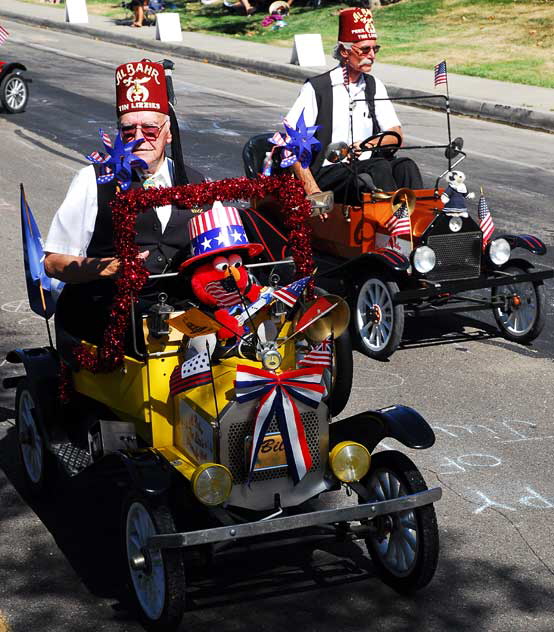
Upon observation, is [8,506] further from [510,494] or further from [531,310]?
[531,310]

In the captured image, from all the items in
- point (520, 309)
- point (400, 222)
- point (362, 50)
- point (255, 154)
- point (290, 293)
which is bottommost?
point (520, 309)

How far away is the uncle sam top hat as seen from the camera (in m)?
4.82

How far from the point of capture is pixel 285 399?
178 inches

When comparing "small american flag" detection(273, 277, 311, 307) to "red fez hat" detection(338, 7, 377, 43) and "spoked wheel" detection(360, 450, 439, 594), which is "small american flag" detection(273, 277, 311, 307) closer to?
"spoked wheel" detection(360, 450, 439, 594)

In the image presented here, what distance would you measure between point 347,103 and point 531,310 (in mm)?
2215

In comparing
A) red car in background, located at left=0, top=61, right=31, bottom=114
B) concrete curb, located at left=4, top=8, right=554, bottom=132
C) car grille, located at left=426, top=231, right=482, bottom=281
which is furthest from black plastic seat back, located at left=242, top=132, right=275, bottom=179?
red car in background, located at left=0, top=61, right=31, bottom=114

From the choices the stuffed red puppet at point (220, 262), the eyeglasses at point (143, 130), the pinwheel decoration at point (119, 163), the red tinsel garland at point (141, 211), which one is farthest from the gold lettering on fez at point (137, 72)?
the stuffed red puppet at point (220, 262)

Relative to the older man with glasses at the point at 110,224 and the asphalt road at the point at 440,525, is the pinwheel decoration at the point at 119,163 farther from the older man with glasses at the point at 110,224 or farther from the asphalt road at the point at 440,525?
the asphalt road at the point at 440,525

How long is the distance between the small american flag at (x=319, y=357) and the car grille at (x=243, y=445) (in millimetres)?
203

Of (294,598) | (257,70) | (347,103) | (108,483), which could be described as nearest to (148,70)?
(108,483)

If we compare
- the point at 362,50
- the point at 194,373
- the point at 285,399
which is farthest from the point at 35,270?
the point at 362,50

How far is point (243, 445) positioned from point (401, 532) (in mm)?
769

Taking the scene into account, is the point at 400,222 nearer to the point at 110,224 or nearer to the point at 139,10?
the point at 110,224

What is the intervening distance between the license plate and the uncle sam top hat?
80 cm
